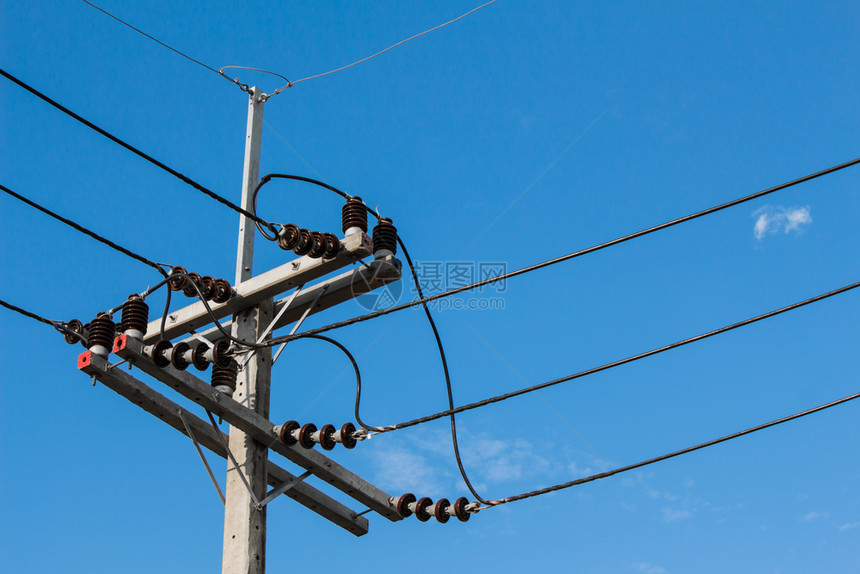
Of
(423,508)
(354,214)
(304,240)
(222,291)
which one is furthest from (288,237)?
(423,508)

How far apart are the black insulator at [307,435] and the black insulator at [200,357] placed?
92 centimetres

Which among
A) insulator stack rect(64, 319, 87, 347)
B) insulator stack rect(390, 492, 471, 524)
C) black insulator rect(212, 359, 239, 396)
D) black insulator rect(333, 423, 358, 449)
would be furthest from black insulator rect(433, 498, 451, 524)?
insulator stack rect(64, 319, 87, 347)

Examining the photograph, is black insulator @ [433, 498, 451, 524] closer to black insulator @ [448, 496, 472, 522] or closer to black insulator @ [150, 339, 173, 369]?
black insulator @ [448, 496, 472, 522]

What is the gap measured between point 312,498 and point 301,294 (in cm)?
178

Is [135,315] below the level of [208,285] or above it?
below

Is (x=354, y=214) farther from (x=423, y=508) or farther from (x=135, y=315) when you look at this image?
(x=423, y=508)

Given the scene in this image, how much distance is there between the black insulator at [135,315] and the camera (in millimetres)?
7648

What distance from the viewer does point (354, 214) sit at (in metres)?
7.96

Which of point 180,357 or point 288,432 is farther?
point 288,432

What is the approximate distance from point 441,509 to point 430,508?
0.12 metres

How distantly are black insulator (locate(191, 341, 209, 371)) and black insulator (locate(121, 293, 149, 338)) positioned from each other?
0.43 meters

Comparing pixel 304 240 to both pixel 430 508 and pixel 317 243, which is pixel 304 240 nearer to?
pixel 317 243

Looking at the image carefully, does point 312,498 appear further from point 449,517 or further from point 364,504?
point 449,517

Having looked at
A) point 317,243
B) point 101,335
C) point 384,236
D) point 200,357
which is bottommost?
point 200,357
